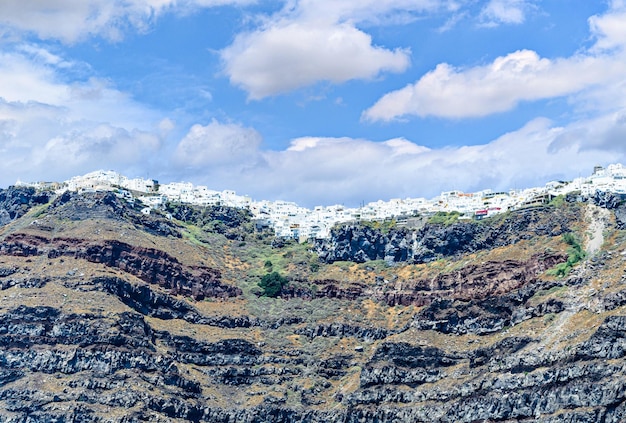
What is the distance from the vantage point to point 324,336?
187625 millimetres

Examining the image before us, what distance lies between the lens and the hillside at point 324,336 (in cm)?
14812

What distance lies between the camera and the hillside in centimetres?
14812

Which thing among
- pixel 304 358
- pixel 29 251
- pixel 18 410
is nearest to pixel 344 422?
pixel 304 358

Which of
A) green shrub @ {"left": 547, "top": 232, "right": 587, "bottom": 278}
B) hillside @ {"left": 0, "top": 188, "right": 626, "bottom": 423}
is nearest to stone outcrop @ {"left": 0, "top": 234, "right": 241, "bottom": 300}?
hillside @ {"left": 0, "top": 188, "right": 626, "bottom": 423}

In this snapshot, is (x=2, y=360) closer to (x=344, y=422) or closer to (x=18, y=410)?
(x=18, y=410)

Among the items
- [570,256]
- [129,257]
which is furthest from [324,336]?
[570,256]

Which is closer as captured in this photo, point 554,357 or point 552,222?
point 554,357

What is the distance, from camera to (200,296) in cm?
19675

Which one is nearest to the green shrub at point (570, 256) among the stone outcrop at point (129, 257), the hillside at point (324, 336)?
the hillside at point (324, 336)

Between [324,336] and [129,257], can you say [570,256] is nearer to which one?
[324,336]

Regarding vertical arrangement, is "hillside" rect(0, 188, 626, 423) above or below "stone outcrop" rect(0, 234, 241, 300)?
below

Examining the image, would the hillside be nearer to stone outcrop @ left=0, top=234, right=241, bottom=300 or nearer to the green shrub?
stone outcrop @ left=0, top=234, right=241, bottom=300

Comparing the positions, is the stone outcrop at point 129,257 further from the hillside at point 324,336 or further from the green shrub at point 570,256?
the green shrub at point 570,256

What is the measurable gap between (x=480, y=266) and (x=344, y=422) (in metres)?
36.0
